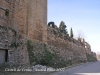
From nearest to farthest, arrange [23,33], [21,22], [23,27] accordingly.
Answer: [23,33], [23,27], [21,22]

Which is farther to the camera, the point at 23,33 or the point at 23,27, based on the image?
the point at 23,27

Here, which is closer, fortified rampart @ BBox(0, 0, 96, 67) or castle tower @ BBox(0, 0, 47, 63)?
fortified rampart @ BBox(0, 0, 96, 67)

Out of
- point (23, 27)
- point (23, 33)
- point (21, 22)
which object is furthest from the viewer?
point (21, 22)

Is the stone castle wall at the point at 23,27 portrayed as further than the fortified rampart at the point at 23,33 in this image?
Yes

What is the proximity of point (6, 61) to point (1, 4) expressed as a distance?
504 centimetres

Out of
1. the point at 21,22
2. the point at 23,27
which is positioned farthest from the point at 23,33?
the point at 21,22

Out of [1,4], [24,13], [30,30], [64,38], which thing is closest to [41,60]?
[30,30]

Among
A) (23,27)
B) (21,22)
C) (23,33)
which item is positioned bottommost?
(23,33)

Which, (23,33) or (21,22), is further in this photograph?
(21,22)

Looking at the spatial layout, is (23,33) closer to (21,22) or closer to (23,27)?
(23,27)

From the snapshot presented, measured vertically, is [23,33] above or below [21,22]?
below

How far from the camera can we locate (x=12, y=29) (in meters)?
15.8

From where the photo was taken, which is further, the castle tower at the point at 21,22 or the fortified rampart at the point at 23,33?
the castle tower at the point at 21,22

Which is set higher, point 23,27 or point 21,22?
point 21,22
